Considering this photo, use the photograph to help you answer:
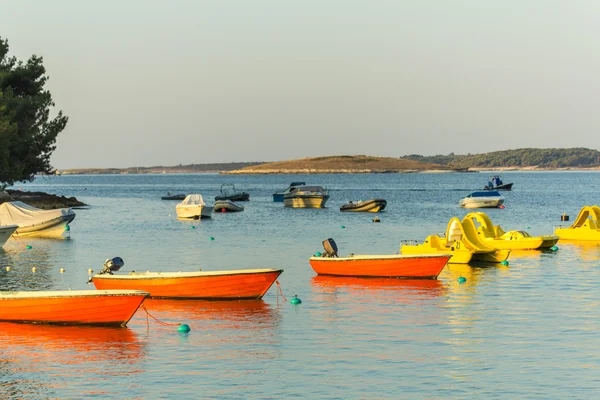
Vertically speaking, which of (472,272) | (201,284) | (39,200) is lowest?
(472,272)

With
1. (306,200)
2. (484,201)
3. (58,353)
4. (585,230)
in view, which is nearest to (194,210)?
(306,200)

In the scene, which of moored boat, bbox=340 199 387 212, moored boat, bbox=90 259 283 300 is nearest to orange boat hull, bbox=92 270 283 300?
moored boat, bbox=90 259 283 300

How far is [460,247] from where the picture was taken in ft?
136

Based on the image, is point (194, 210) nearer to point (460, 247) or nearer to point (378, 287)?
point (460, 247)

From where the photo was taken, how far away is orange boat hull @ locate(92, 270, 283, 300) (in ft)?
99.4

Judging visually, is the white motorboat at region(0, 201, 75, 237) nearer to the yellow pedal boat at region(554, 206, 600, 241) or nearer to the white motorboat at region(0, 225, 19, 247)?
the white motorboat at region(0, 225, 19, 247)

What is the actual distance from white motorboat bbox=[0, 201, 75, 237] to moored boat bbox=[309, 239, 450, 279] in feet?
102

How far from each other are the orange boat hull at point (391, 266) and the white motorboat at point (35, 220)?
30992mm

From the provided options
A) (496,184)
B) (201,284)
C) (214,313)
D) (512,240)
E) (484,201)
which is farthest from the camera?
(496,184)

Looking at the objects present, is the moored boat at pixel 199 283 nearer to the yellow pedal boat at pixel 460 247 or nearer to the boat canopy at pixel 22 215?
the yellow pedal boat at pixel 460 247

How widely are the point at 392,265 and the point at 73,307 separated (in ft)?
47.8

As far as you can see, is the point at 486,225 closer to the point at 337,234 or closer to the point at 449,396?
the point at 337,234

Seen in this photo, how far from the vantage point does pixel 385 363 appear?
21.6 m

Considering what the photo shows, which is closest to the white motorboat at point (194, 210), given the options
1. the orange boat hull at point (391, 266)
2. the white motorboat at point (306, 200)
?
the white motorboat at point (306, 200)
